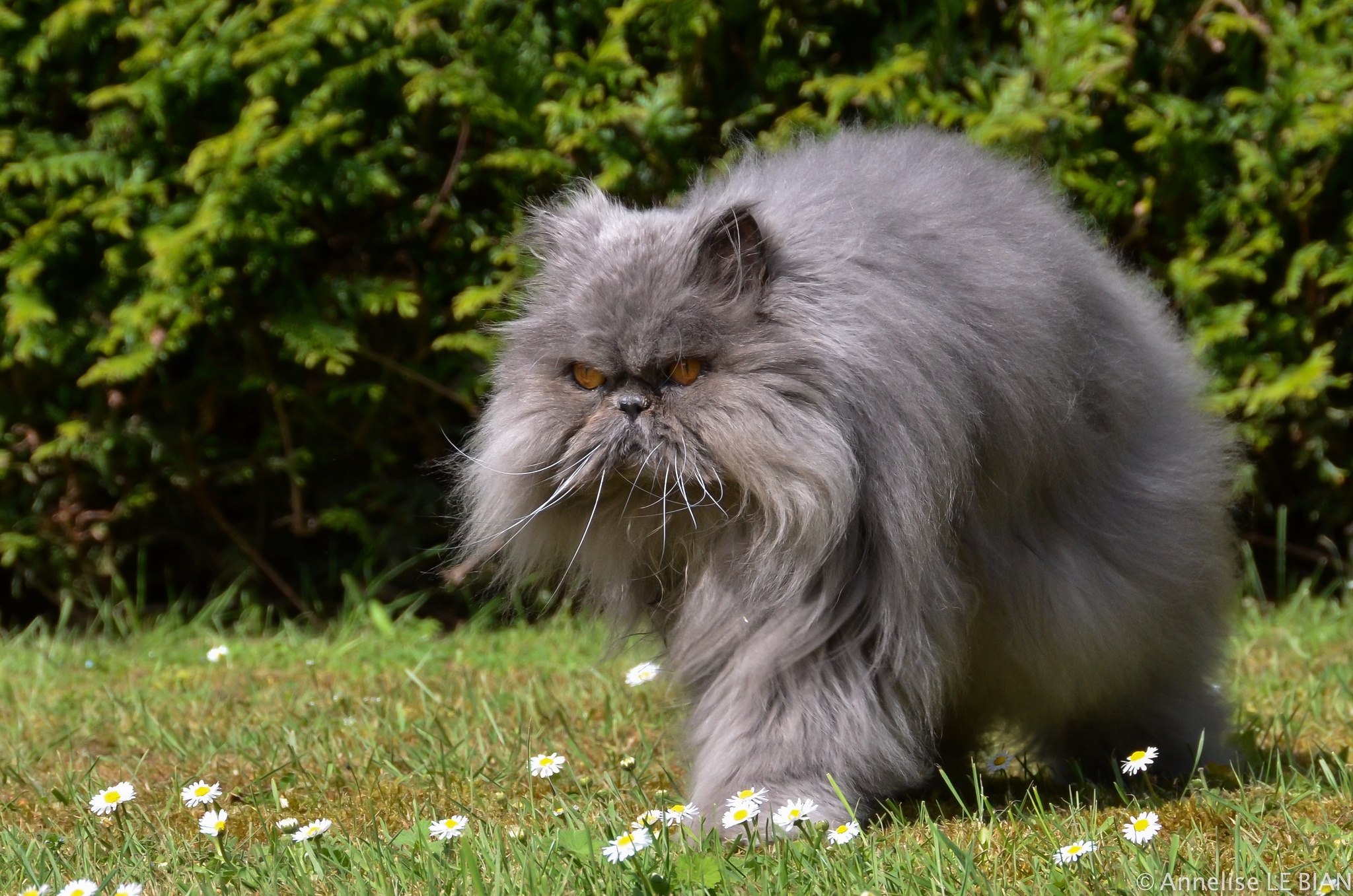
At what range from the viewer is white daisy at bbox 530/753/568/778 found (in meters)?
2.68

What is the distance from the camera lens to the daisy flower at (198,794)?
8.21 ft

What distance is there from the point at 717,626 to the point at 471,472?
0.69 meters

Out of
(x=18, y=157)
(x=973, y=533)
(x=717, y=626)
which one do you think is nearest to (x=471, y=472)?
(x=717, y=626)

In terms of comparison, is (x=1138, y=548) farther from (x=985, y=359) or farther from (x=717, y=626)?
(x=717, y=626)

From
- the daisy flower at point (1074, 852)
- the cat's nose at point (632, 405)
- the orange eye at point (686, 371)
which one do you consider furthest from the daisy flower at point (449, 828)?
the daisy flower at point (1074, 852)

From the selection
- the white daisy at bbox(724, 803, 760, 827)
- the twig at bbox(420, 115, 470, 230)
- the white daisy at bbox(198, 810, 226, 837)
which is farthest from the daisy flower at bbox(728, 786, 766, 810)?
the twig at bbox(420, 115, 470, 230)

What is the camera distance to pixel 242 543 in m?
5.21

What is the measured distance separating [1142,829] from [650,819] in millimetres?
841

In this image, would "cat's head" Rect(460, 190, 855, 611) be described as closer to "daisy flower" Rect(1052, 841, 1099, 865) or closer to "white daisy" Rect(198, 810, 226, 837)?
"daisy flower" Rect(1052, 841, 1099, 865)

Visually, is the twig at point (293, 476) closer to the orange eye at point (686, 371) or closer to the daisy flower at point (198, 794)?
the daisy flower at point (198, 794)

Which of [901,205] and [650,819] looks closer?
[650,819]

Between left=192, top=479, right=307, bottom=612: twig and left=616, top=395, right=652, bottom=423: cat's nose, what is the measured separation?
10.2 ft

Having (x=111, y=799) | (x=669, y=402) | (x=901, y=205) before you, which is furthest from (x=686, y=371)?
(x=111, y=799)

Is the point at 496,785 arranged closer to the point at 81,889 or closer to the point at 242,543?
the point at 81,889
